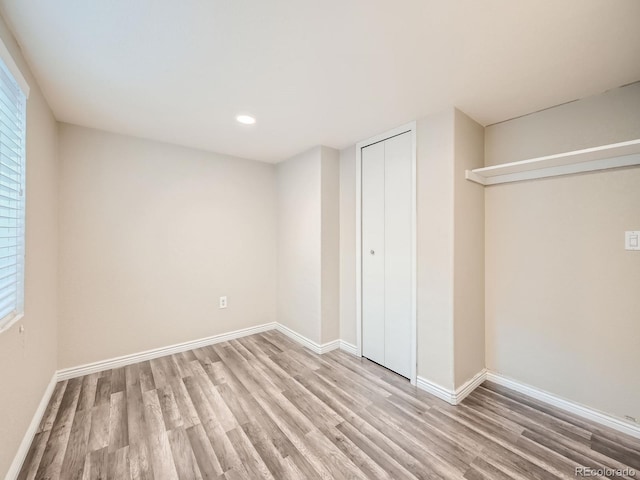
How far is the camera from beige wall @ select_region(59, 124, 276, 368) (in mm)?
2396

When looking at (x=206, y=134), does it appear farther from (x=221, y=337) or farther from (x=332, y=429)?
(x=332, y=429)

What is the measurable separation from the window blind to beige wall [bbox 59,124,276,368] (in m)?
0.96

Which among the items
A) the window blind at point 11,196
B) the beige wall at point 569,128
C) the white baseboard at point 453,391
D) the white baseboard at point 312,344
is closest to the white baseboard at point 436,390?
the white baseboard at point 453,391

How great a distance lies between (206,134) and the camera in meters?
2.62

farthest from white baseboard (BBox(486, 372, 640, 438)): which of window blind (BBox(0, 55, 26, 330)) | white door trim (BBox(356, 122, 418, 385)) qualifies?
window blind (BBox(0, 55, 26, 330))

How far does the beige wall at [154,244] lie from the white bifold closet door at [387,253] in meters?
1.48

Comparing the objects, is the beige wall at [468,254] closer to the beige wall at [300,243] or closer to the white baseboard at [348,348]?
the white baseboard at [348,348]

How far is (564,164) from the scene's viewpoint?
193 centimetres

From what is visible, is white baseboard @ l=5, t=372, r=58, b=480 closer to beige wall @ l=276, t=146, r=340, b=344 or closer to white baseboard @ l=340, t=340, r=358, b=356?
beige wall @ l=276, t=146, r=340, b=344

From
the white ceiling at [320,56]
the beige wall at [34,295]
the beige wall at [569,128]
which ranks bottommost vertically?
the beige wall at [34,295]

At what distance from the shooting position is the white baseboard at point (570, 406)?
1.71 m

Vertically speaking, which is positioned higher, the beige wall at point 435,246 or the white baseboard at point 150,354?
the beige wall at point 435,246

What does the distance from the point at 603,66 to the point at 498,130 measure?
2.50ft

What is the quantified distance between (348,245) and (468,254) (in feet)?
3.98
